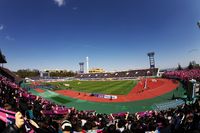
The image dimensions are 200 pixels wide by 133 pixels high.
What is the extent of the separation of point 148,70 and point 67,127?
9171 centimetres

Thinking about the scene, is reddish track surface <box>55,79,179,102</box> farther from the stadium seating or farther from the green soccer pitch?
the green soccer pitch

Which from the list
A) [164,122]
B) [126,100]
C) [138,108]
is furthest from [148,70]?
[164,122]

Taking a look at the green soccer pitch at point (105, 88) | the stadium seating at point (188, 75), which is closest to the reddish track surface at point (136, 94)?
the stadium seating at point (188, 75)

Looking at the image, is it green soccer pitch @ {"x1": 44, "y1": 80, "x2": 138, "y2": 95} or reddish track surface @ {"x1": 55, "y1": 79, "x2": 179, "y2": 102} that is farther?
green soccer pitch @ {"x1": 44, "y1": 80, "x2": 138, "y2": 95}

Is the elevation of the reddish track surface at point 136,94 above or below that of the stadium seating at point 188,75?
below

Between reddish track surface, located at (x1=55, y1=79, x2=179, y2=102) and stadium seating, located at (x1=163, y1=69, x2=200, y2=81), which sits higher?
stadium seating, located at (x1=163, y1=69, x2=200, y2=81)

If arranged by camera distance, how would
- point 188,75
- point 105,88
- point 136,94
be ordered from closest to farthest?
point 136,94
point 188,75
point 105,88

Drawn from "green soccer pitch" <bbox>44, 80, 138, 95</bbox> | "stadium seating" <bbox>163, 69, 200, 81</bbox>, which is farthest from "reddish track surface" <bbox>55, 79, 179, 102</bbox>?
"green soccer pitch" <bbox>44, 80, 138, 95</bbox>

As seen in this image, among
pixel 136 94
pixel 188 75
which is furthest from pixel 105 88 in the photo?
pixel 188 75

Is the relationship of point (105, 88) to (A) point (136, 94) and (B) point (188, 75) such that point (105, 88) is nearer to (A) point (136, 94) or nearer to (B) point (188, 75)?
(A) point (136, 94)

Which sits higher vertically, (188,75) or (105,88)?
(188,75)

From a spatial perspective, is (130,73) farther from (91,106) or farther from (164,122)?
(164,122)

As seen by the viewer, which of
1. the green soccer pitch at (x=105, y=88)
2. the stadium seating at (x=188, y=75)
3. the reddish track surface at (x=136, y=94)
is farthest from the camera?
the green soccer pitch at (x=105, y=88)

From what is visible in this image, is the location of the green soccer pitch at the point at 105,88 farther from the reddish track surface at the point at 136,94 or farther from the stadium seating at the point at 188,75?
the stadium seating at the point at 188,75
